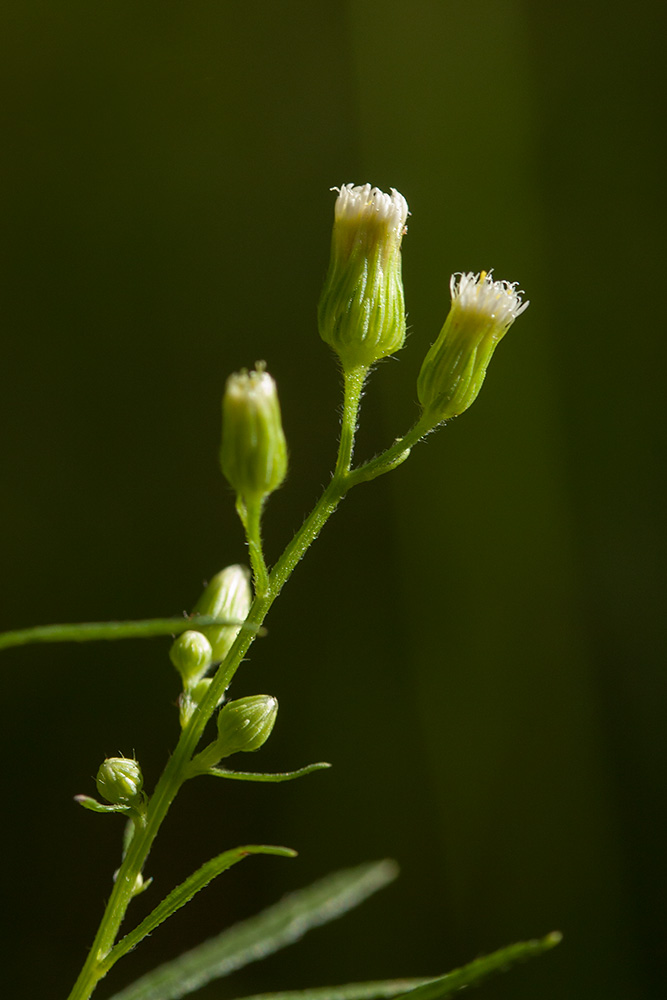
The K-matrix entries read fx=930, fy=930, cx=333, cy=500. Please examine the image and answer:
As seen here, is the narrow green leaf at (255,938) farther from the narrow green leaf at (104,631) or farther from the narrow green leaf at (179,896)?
the narrow green leaf at (104,631)

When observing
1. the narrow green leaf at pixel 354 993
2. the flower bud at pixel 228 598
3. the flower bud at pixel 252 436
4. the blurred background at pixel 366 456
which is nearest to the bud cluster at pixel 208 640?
the flower bud at pixel 228 598

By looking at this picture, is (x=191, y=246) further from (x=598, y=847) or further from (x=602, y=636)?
(x=598, y=847)

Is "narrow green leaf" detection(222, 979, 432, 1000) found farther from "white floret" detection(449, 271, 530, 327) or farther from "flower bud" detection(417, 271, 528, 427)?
"white floret" detection(449, 271, 530, 327)

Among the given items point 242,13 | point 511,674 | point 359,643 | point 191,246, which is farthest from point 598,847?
point 242,13

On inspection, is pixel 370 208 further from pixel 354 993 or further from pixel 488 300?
pixel 354 993

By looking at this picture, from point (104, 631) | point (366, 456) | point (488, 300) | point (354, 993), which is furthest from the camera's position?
point (366, 456)

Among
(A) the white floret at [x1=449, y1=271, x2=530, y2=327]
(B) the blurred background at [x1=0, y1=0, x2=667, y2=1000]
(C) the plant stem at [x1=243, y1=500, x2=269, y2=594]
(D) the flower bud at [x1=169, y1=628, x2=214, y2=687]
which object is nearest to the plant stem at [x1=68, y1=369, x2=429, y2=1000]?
(C) the plant stem at [x1=243, y1=500, x2=269, y2=594]

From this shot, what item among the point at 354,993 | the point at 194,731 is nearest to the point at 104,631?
the point at 194,731
